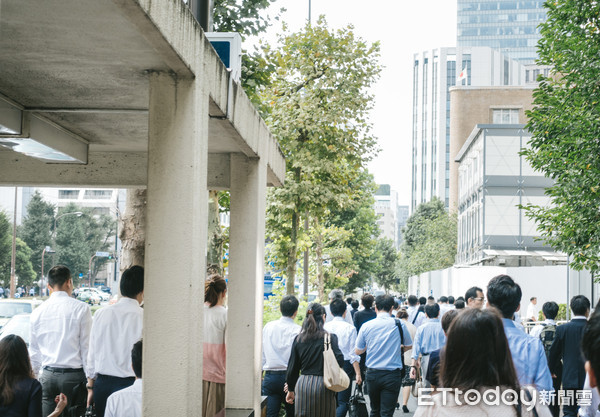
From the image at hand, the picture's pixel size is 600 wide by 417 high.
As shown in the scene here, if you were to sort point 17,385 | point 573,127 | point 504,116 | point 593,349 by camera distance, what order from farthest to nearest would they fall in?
point 504,116 < point 573,127 < point 17,385 < point 593,349

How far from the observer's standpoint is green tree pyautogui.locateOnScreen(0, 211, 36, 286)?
71.6 metres

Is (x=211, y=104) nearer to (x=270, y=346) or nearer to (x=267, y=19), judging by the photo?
(x=270, y=346)

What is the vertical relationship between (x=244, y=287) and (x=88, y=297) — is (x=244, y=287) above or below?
above

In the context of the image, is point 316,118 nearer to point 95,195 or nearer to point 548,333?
point 548,333

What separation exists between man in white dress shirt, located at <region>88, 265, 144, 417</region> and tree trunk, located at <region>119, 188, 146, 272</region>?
14.8 ft

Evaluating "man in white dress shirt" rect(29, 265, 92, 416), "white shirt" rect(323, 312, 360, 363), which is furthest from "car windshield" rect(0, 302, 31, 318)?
"man in white dress shirt" rect(29, 265, 92, 416)

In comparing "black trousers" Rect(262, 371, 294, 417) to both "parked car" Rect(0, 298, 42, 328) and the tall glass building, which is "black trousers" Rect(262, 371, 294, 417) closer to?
"parked car" Rect(0, 298, 42, 328)

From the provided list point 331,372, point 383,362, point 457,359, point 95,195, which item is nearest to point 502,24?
point 95,195

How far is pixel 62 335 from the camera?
7273mm

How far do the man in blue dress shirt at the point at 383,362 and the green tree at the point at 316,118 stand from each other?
11.1 meters

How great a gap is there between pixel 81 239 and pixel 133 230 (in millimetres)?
87667

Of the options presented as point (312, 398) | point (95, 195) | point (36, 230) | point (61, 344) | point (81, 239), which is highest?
point (95, 195)

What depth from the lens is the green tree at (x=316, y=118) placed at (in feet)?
70.3

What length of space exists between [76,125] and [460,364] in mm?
5209
